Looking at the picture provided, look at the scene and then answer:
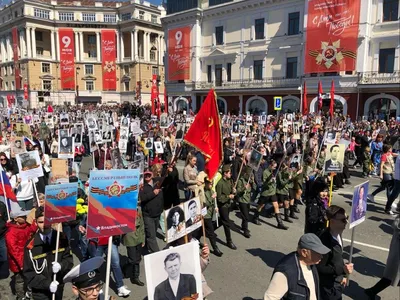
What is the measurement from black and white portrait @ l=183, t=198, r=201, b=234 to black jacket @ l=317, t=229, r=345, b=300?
5.40 feet

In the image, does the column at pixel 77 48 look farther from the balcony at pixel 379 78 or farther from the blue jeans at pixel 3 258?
the blue jeans at pixel 3 258

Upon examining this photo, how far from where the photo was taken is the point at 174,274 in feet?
10.3

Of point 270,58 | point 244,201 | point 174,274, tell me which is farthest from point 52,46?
point 174,274

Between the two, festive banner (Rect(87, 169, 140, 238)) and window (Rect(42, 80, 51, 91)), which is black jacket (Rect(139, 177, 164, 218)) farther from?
window (Rect(42, 80, 51, 91))

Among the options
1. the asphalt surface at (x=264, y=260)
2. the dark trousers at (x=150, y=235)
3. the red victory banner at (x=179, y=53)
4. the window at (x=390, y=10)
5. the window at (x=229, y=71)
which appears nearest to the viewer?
the asphalt surface at (x=264, y=260)

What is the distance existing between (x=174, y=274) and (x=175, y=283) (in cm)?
8

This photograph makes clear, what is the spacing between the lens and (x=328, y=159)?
8.11 m

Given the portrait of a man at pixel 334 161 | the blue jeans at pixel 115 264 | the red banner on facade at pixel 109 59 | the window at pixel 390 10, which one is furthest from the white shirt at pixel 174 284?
the red banner on facade at pixel 109 59

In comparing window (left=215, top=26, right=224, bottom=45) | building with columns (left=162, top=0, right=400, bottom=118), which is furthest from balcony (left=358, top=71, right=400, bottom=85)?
window (left=215, top=26, right=224, bottom=45)

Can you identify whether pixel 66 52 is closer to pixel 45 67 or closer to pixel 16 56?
pixel 45 67

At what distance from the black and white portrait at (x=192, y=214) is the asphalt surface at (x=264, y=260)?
1217 mm

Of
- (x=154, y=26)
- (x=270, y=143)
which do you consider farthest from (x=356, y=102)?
(x=154, y=26)

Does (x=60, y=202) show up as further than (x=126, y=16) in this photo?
No

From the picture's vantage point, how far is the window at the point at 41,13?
6431 centimetres
